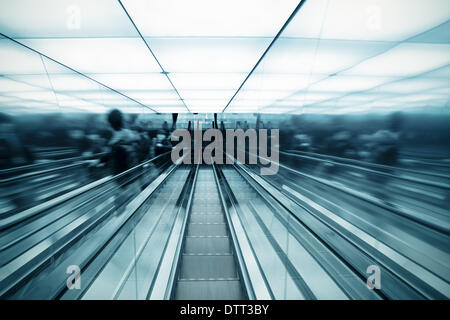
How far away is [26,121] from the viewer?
7.50 m

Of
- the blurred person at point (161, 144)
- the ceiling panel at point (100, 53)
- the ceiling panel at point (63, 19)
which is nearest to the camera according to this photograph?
the ceiling panel at point (63, 19)

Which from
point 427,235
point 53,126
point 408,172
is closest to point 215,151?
point 53,126

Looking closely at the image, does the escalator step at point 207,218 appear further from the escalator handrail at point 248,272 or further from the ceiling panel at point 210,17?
the ceiling panel at point 210,17

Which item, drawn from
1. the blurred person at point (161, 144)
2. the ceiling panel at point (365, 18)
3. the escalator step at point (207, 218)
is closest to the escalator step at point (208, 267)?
the escalator step at point (207, 218)

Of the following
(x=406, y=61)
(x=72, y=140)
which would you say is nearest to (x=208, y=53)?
(x=406, y=61)

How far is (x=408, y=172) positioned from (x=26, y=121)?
41.8 ft

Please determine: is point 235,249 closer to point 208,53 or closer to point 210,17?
point 210,17

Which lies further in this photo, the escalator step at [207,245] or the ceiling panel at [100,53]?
the escalator step at [207,245]

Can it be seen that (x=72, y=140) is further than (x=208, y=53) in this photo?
Yes

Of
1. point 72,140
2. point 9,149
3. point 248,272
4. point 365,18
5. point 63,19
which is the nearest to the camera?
point 248,272

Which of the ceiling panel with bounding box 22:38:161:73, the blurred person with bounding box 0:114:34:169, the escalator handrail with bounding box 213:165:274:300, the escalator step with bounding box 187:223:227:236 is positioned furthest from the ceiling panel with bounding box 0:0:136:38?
the blurred person with bounding box 0:114:34:169

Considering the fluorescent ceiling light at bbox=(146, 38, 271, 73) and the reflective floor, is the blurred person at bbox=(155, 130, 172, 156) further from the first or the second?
the fluorescent ceiling light at bbox=(146, 38, 271, 73)

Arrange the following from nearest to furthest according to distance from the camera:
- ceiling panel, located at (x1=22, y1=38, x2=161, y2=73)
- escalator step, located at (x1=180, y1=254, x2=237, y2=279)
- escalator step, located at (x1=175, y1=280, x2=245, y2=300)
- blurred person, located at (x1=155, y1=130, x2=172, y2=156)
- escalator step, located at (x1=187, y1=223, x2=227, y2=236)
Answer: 1. escalator step, located at (x1=175, y1=280, x2=245, y2=300)
2. escalator step, located at (x1=180, y1=254, x2=237, y2=279)
3. ceiling panel, located at (x1=22, y1=38, x2=161, y2=73)
4. escalator step, located at (x1=187, y1=223, x2=227, y2=236)
5. blurred person, located at (x1=155, y1=130, x2=172, y2=156)

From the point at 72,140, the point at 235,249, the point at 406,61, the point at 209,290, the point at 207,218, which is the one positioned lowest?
the point at 209,290
